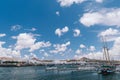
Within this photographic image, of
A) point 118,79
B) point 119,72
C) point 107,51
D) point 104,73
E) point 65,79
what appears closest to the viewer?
point 118,79

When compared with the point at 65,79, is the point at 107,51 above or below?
above

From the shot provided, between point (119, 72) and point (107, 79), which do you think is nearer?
point (107, 79)

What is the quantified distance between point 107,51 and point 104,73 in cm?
4786

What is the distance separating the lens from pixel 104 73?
140 metres

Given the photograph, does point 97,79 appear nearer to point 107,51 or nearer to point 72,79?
point 72,79

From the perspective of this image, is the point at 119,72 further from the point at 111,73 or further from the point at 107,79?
the point at 107,79

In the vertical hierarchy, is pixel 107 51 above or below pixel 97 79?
above

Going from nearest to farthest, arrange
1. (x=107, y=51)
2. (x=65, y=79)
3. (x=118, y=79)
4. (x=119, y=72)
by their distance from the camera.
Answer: (x=118, y=79) → (x=65, y=79) → (x=119, y=72) → (x=107, y=51)

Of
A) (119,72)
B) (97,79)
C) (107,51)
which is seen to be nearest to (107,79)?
(97,79)

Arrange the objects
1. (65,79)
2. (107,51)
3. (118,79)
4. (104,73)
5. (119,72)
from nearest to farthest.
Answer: (118,79), (65,79), (104,73), (119,72), (107,51)

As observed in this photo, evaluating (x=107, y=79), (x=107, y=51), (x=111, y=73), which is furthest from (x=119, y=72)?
(x=107, y=79)

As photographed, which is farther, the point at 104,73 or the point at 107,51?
the point at 107,51

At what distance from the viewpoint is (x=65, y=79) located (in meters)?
125

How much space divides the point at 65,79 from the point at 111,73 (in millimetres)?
35483
